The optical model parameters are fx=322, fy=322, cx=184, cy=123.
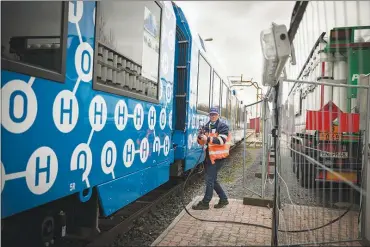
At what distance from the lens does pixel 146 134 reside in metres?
4.05

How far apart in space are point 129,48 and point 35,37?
1445 mm

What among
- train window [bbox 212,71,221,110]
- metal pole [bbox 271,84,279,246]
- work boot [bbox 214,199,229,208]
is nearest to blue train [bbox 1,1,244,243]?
work boot [bbox 214,199,229,208]

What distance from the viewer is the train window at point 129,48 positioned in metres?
3.08

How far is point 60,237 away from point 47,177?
82 cm

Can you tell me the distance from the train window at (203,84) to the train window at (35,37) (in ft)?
14.8

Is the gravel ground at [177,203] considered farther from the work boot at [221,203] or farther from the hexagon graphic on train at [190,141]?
the hexagon graphic on train at [190,141]

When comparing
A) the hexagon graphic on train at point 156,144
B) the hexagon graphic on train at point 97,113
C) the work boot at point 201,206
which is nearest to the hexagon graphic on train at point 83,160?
the hexagon graphic on train at point 97,113

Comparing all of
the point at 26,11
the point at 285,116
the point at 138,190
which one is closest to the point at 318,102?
the point at 285,116

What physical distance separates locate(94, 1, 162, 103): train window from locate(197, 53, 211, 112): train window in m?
2.45

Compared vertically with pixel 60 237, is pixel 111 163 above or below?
above

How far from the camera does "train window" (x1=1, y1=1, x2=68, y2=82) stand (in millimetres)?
2039

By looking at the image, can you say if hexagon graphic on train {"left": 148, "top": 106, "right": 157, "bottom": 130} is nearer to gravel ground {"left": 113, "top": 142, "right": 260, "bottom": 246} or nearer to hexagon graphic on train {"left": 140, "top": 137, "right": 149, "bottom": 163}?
hexagon graphic on train {"left": 140, "top": 137, "right": 149, "bottom": 163}

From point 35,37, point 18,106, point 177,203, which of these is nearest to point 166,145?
point 177,203

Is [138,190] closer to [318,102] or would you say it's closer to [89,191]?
[89,191]
